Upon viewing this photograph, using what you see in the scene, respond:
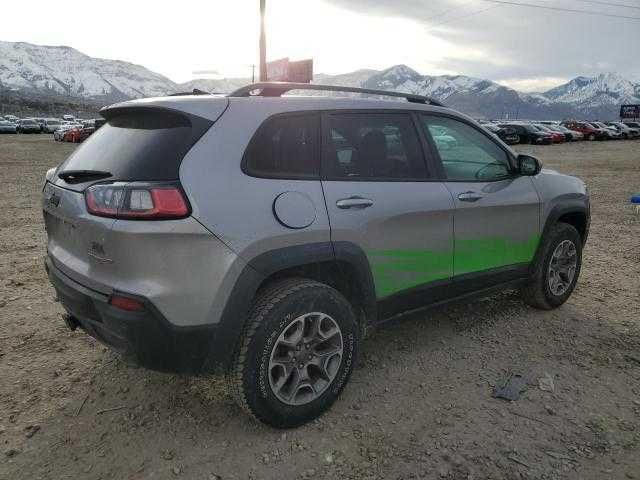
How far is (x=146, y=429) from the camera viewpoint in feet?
9.18

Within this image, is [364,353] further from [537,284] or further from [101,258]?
[101,258]

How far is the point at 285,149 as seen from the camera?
2.73 metres

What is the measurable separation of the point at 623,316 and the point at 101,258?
4.14 metres

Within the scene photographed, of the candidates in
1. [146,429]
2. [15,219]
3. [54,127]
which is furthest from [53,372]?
[54,127]

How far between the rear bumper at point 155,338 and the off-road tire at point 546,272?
2.82 meters

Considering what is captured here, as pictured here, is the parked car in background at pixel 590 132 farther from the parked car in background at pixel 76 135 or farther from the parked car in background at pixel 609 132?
the parked car in background at pixel 76 135

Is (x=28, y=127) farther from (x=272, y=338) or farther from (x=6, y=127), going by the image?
(x=272, y=338)

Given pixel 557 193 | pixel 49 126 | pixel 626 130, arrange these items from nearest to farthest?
pixel 557 193 → pixel 626 130 → pixel 49 126

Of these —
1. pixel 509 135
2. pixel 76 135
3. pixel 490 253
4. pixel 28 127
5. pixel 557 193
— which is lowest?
pixel 28 127

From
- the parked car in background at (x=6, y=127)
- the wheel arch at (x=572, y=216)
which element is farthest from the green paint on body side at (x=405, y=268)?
the parked car in background at (x=6, y=127)

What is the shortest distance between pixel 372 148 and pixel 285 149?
2.15 feet

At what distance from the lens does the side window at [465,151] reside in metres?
3.48

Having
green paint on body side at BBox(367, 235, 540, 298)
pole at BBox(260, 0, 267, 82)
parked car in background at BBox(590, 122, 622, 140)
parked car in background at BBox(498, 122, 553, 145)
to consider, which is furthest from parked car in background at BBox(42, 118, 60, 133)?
green paint on body side at BBox(367, 235, 540, 298)

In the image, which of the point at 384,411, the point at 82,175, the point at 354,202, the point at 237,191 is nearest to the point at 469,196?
the point at 354,202
